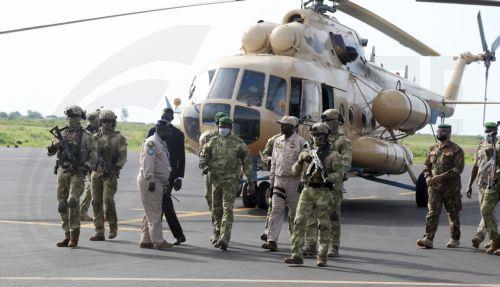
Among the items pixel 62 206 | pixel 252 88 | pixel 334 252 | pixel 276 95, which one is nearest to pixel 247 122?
pixel 252 88

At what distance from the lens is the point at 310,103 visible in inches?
649

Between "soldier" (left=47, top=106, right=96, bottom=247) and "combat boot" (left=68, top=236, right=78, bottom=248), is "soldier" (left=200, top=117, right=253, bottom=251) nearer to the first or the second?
"soldier" (left=47, top=106, right=96, bottom=247)

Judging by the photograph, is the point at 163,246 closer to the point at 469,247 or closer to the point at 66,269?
the point at 66,269

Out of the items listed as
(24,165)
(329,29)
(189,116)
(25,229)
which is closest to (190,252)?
(25,229)

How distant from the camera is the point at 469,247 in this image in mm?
12289

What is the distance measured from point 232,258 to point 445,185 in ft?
12.2

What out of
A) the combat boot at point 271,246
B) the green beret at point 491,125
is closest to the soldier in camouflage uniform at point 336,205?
the combat boot at point 271,246

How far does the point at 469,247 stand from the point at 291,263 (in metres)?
3.68

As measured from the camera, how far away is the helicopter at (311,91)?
15953 mm

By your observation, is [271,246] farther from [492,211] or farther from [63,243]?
[492,211]

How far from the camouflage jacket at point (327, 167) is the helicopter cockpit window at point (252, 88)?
584cm

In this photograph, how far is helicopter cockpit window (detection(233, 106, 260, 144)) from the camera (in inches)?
619

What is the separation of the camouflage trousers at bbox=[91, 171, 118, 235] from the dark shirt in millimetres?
932

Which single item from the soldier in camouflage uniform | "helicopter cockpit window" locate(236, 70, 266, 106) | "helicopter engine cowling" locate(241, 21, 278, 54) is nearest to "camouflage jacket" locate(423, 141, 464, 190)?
the soldier in camouflage uniform
